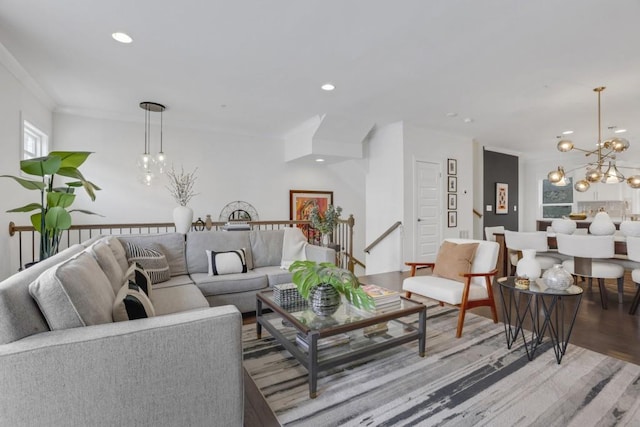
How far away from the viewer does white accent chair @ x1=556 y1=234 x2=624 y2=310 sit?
3592mm

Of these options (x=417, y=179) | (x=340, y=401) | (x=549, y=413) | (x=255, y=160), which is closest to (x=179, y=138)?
(x=255, y=160)

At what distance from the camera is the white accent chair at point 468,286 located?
9.09 feet

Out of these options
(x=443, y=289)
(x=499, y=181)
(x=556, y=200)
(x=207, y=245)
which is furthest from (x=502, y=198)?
(x=207, y=245)

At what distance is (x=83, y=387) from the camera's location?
1.25 metres

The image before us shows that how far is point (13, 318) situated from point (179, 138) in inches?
192

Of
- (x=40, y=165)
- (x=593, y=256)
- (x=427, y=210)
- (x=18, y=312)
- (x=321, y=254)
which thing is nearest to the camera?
(x=18, y=312)

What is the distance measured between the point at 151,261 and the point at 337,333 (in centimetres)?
210

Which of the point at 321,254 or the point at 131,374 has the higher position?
the point at 321,254

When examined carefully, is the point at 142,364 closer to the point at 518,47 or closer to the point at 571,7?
the point at 571,7

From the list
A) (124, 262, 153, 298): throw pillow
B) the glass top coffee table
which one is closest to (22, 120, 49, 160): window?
(124, 262, 153, 298): throw pillow

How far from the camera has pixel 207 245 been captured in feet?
11.9

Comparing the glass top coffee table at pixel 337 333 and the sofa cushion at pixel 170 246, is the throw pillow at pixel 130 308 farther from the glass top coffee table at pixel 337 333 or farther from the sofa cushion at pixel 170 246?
the sofa cushion at pixel 170 246

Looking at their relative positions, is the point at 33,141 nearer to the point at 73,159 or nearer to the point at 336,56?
the point at 73,159

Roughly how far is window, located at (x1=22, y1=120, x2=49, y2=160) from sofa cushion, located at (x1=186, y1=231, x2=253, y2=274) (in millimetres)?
2366
